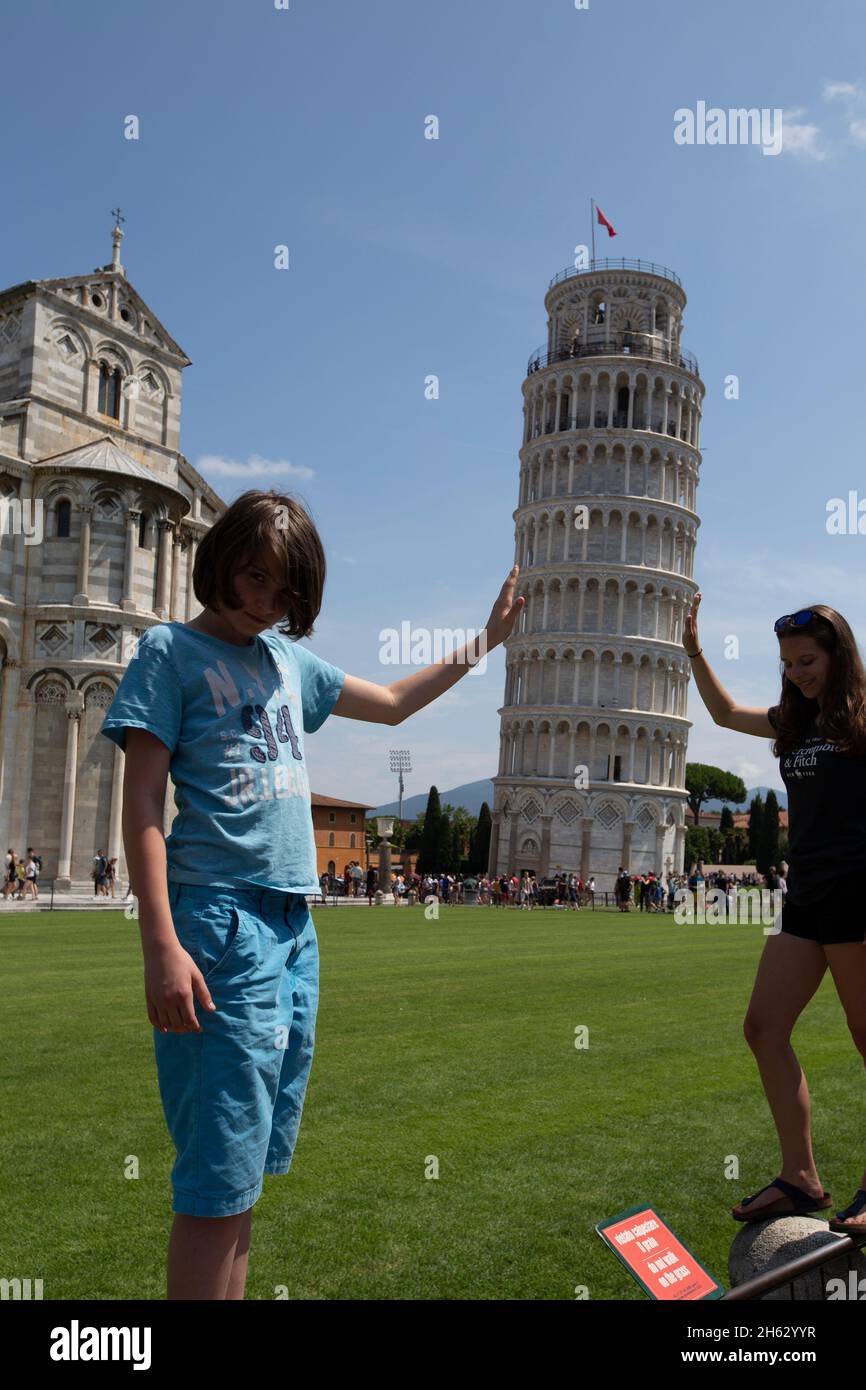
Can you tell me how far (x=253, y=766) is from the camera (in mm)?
3137

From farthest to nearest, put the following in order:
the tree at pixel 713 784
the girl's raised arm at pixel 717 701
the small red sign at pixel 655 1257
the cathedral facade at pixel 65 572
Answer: the tree at pixel 713 784 < the cathedral facade at pixel 65 572 < the girl's raised arm at pixel 717 701 < the small red sign at pixel 655 1257

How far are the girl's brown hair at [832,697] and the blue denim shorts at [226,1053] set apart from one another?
2386 millimetres

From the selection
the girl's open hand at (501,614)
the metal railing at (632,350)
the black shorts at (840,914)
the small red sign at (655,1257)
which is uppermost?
the metal railing at (632,350)

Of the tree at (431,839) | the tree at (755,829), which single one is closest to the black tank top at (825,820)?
the tree at (431,839)

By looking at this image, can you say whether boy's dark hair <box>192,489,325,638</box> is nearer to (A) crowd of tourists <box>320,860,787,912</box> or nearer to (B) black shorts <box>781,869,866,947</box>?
(B) black shorts <box>781,869,866,947</box>

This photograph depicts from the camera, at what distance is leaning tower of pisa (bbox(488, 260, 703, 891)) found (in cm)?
7762

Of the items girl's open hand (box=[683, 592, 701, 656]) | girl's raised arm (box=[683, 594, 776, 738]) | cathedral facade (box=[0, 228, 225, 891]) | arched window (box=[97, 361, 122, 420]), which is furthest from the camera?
arched window (box=[97, 361, 122, 420])

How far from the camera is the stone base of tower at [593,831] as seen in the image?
252 feet

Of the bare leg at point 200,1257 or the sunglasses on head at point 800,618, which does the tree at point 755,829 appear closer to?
the sunglasses on head at point 800,618

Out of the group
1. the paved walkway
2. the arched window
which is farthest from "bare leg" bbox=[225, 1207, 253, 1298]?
the arched window

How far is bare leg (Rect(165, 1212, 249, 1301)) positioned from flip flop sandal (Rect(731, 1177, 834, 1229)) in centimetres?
207

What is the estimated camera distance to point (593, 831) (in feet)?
252
